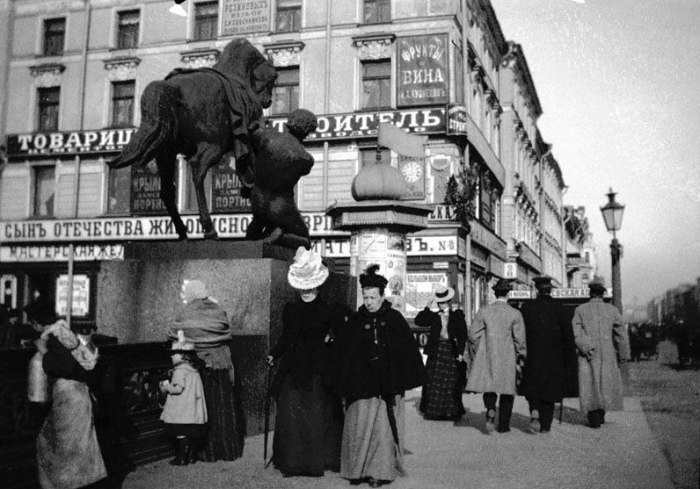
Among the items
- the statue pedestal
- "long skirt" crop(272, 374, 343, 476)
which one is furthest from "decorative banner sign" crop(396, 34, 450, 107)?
"long skirt" crop(272, 374, 343, 476)

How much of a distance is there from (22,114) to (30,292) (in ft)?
24.9

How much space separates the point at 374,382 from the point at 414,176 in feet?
65.7

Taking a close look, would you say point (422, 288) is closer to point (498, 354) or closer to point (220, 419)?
point (498, 354)

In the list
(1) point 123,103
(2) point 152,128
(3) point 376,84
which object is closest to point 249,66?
(2) point 152,128

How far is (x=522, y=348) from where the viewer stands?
8.88m

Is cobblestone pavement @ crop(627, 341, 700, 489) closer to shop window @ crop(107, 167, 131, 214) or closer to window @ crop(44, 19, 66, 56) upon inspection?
shop window @ crop(107, 167, 131, 214)

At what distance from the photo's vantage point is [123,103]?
95.5 feet

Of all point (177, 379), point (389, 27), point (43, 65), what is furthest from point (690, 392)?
point (43, 65)

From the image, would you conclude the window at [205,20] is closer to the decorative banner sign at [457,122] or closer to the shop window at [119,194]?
the shop window at [119,194]

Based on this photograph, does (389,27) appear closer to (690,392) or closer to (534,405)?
(690,392)

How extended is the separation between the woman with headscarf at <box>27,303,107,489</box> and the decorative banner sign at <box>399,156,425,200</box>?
20.8 metres

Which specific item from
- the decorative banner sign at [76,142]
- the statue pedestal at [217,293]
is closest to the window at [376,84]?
the decorative banner sign at [76,142]

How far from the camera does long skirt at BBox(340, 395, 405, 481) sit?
5633mm

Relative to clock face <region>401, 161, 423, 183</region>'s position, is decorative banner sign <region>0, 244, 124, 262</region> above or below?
below
